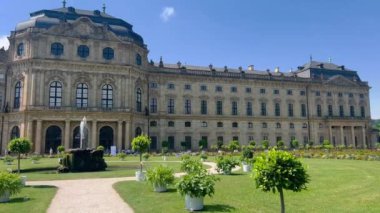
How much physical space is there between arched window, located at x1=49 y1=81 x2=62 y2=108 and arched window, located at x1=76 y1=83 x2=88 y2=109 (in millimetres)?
2310

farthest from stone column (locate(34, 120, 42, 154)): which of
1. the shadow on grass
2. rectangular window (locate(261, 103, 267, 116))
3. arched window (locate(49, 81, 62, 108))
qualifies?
rectangular window (locate(261, 103, 267, 116))

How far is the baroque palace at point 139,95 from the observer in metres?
Answer: 42.9

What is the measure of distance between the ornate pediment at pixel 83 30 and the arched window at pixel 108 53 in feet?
5.12

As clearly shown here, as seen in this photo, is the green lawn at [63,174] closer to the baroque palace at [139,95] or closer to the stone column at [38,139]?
the stone column at [38,139]

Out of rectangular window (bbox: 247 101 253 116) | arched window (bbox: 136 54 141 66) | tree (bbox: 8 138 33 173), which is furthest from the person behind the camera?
rectangular window (bbox: 247 101 253 116)

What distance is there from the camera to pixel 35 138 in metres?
41.3

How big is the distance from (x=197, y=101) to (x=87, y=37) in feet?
66.8

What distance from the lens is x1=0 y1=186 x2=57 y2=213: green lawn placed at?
10.3 meters

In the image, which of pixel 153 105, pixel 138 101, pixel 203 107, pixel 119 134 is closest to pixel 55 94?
pixel 119 134

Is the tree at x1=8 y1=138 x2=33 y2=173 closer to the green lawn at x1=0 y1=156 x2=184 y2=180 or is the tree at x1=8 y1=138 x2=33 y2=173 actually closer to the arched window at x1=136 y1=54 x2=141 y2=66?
the green lawn at x1=0 y1=156 x2=184 y2=180

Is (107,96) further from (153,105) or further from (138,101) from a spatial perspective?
(153,105)

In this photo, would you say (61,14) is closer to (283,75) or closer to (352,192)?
(283,75)

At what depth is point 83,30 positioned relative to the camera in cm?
4500

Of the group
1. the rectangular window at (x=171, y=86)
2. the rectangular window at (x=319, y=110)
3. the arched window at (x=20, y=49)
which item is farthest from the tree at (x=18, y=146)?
the rectangular window at (x=319, y=110)
